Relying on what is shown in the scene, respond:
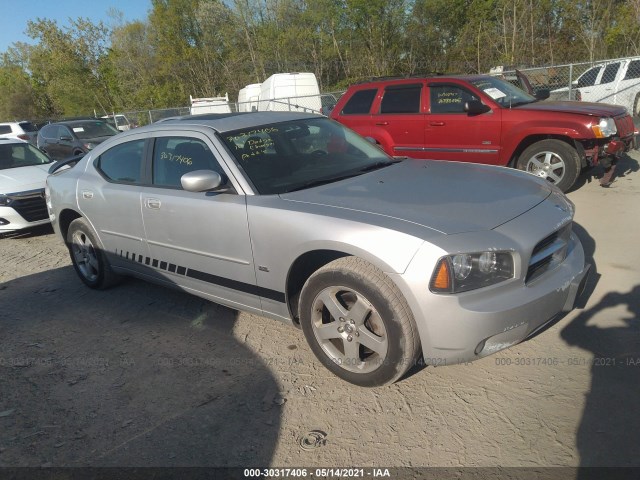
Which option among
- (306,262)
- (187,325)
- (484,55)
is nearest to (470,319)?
(306,262)

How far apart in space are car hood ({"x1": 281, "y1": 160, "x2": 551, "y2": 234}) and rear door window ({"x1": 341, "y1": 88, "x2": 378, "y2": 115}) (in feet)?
15.9

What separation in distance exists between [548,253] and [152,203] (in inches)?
112

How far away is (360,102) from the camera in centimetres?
830

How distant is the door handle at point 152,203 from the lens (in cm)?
371

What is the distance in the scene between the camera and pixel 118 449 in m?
2.56

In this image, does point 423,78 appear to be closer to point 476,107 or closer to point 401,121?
point 401,121

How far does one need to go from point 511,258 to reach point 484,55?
79.5ft

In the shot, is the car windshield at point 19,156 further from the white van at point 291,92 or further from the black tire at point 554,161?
the white van at point 291,92

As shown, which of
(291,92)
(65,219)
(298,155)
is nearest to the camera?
(298,155)

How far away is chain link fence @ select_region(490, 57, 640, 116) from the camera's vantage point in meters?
11.5

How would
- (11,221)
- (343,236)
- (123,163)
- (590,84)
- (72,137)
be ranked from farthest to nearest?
(590,84) < (72,137) < (11,221) < (123,163) < (343,236)

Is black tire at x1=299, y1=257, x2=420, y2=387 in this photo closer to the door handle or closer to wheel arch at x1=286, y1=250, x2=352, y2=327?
wheel arch at x1=286, y1=250, x2=352, y2=327

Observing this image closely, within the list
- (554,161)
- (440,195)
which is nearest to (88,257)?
(440,195)

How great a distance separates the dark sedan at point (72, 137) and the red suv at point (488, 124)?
26.7ft
